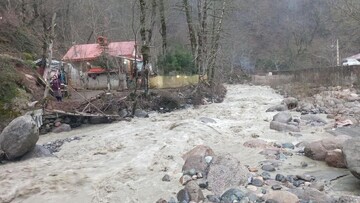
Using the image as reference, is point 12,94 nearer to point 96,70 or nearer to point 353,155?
point 353,155

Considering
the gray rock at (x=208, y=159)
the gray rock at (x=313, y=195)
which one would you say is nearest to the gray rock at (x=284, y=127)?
the gray rock at (x=208, y=159)

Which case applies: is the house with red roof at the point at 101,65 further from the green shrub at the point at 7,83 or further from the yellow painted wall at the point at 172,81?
the green shrub at the point at 7,83

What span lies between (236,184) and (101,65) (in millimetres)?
21733

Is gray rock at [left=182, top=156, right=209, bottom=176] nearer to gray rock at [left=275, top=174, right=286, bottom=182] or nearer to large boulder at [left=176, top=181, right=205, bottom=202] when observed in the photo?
large boulder at [left=176, top=181, right=205, bottom=202]

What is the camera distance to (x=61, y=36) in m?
37.5

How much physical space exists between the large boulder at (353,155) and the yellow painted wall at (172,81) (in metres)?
18.0

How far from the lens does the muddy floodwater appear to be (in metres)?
7.18

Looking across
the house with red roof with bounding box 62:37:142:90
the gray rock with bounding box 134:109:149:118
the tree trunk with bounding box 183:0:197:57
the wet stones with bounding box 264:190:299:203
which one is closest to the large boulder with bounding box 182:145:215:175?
the wet stones with bounding box 264:190:299:203

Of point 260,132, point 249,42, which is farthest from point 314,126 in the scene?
point 249,42

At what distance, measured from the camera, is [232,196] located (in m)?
6.41

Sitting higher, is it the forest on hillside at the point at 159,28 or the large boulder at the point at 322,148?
the forest on hillside at the point at 159,28

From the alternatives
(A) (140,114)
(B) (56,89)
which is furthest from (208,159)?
(B) (56,89)

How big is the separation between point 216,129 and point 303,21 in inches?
3025

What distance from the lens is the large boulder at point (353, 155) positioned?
663cm
